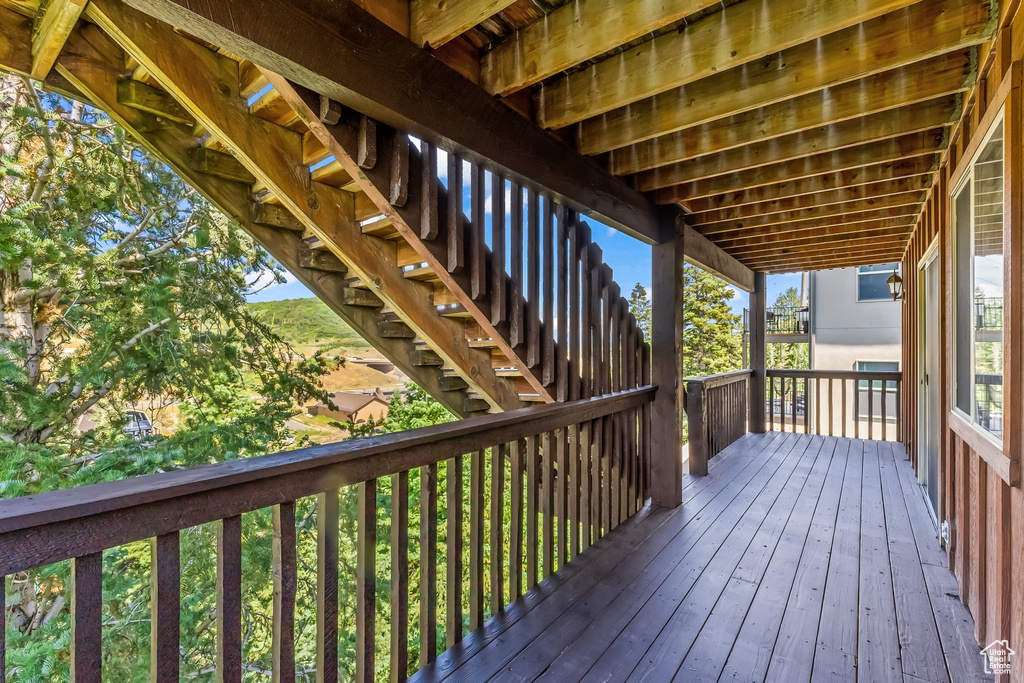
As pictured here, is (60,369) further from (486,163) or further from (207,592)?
(486,163)

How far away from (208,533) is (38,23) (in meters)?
3.43

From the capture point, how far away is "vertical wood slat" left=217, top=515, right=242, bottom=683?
1198 millimetres

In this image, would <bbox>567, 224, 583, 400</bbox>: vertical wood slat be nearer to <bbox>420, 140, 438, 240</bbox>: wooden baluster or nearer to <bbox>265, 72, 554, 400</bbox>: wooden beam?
<bbox>265, 72, 554, 400</bbox>: wooden beam

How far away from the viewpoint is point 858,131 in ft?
8.02

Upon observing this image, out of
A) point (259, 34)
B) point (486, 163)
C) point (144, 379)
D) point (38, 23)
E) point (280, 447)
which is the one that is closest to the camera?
point (259, 34)

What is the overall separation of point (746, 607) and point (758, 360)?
16.2 feet

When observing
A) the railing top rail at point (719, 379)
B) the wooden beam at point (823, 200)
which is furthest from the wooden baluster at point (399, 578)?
the railing top rail at point (719, 379)

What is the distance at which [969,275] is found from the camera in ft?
7.14

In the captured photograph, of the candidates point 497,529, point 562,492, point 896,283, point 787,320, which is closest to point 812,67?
point 562,492

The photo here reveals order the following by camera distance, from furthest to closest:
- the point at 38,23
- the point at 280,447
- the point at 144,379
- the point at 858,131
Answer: the point at 280,447, the point at 144,379, the point at 858,131, the point at 38,23

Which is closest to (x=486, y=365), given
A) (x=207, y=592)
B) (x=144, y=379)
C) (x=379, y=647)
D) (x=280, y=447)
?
(x=280, y=447)

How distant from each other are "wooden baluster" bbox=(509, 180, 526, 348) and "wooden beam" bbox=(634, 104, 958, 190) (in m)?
1.10

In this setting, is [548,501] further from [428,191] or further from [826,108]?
[826,108]

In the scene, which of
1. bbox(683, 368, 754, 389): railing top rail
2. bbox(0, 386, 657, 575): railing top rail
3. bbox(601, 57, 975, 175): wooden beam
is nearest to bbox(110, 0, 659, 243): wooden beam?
bbox(601, 57, 975, 175): wooden beam
